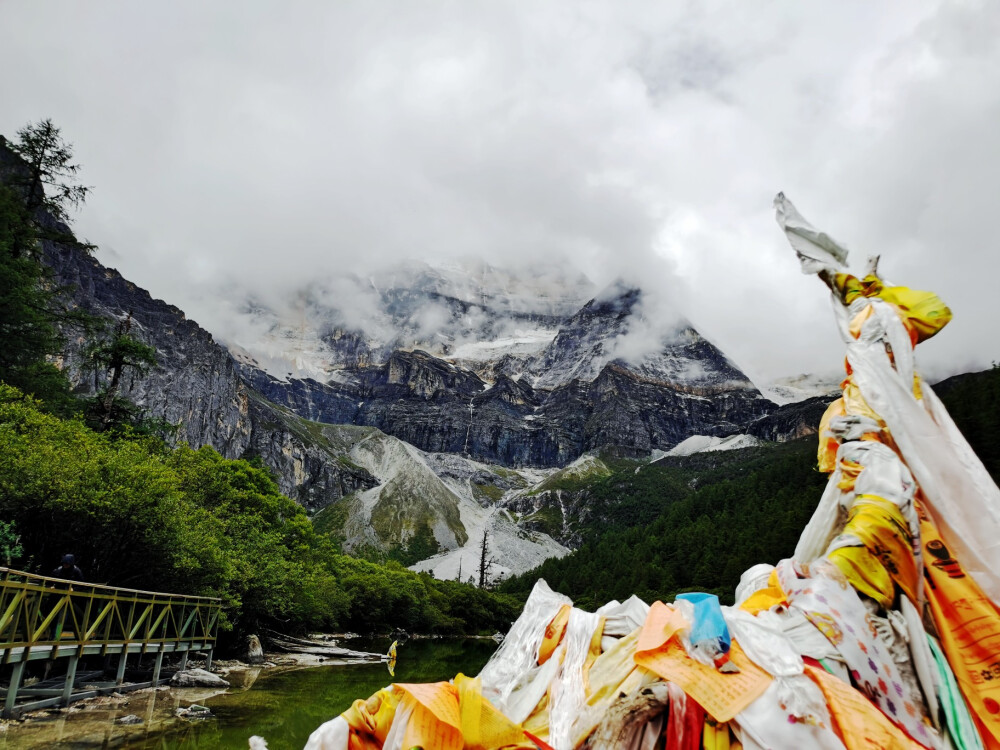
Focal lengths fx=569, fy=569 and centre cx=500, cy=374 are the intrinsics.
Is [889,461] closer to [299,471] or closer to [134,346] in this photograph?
[134,346]

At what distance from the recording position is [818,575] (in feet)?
12.4

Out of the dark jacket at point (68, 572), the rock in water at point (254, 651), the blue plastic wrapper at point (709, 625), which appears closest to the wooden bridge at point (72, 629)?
the dark jacket at point (68, 572)

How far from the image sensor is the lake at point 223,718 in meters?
8.05

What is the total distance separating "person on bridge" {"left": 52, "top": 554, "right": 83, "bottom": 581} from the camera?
10.6 meters

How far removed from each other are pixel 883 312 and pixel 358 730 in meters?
5.33

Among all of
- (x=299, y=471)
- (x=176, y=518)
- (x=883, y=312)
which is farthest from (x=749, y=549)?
(x=299, y=471)

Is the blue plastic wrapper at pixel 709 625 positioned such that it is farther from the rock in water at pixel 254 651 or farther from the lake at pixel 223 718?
the rock in water at pixel 254 651

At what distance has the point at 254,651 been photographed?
66.6ft

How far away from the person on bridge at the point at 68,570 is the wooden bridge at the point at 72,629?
20 cm

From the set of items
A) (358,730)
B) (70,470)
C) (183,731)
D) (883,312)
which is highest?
(883,312)

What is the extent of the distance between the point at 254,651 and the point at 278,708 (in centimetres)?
1016

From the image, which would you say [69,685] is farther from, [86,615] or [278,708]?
[278,708]

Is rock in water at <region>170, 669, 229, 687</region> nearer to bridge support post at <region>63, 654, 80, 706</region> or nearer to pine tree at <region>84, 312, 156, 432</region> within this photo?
bridge support post at <region>63, 654, 80, 706</region>

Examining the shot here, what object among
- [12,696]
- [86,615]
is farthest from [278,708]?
[12,696]
